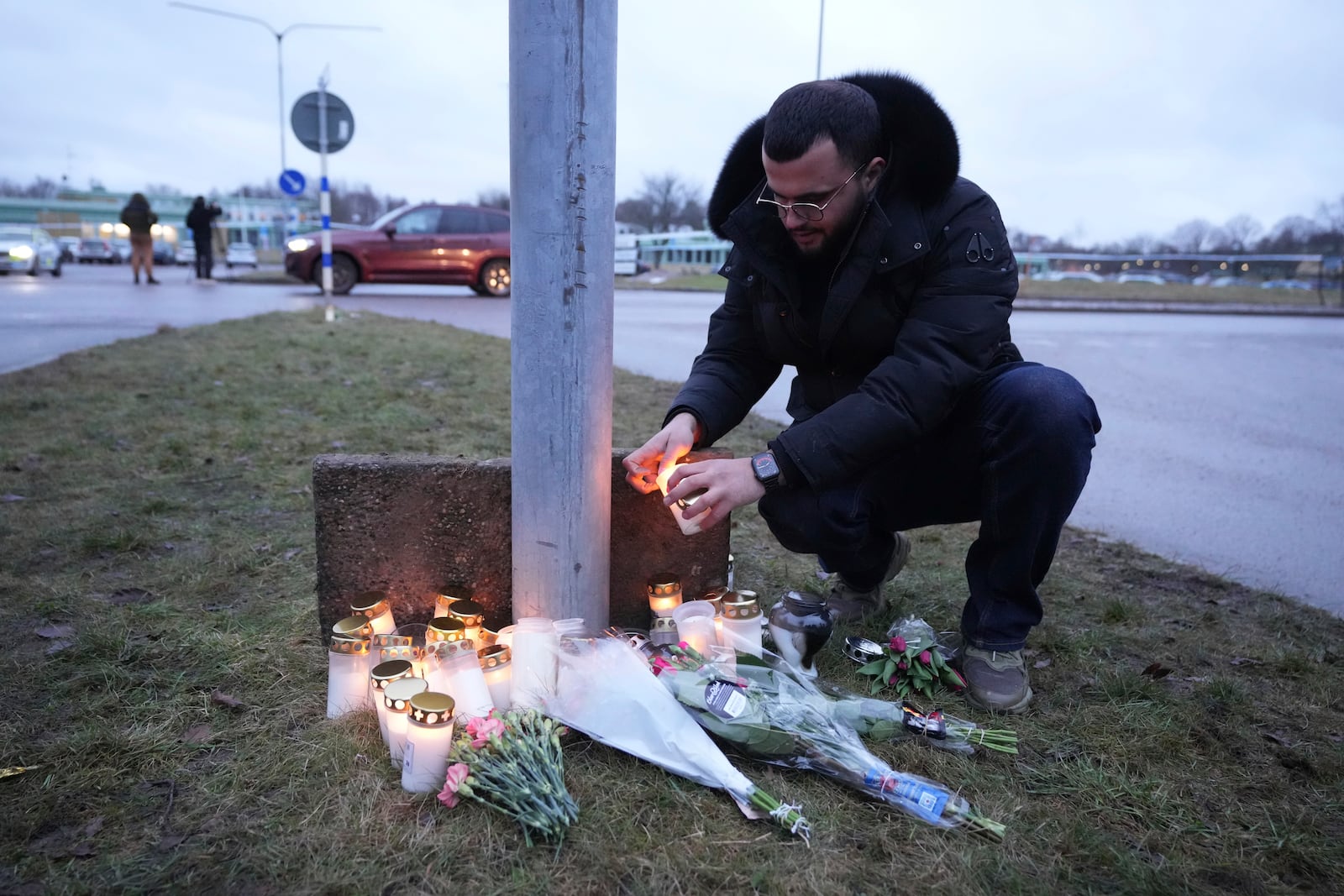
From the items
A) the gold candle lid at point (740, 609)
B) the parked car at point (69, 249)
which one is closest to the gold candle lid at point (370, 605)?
the gold candle lid at point (740, 609)

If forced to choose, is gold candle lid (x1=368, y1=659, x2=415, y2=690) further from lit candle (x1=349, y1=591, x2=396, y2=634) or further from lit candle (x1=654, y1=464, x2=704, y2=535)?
lit candle (x1=654, y1=464, x2=704, y2=535)

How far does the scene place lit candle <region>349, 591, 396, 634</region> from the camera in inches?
80.7

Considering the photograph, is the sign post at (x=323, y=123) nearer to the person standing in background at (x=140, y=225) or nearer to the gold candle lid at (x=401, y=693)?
the gold candle lid at (x=401, y=693)

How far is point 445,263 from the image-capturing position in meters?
13.8

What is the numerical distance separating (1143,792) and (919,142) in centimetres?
146

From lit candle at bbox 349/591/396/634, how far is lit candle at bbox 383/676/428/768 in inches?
14.3

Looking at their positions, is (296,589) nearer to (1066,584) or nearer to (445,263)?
(1066,584)

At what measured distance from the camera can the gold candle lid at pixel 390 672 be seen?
176cm

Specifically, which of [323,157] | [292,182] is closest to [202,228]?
[292,182]

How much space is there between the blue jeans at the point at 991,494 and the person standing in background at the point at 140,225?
16849 mm

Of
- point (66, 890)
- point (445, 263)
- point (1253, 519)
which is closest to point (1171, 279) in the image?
point (445, 263)

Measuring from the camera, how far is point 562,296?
1.95 m

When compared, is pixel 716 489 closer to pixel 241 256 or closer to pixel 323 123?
pixel 323 123

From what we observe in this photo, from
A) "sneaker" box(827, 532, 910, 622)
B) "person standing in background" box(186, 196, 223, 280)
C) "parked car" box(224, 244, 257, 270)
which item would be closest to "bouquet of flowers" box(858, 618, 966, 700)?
"sneaker" box(827, 532, 910, 622)
